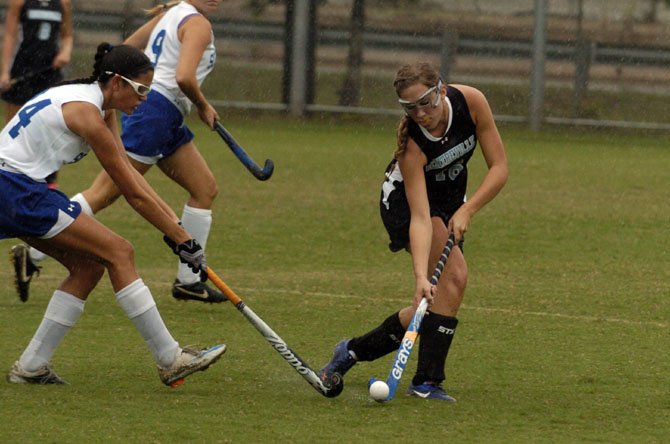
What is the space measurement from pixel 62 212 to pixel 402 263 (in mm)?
3506

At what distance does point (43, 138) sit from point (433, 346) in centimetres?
152

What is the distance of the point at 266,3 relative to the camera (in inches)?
Result: 641

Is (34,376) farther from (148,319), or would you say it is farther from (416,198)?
(416,198)

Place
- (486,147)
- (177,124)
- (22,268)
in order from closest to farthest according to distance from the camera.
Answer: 1. (486,147)
2. (22,268)
3. (177,124)

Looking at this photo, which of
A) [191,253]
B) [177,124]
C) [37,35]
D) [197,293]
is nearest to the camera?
[191,253]

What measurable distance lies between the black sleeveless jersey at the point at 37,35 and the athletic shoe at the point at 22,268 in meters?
3.20

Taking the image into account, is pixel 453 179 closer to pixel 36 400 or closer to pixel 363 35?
pixel 36 400

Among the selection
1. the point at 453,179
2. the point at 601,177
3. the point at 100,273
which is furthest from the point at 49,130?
the point at 601,177

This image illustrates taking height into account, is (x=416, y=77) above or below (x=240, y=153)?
above

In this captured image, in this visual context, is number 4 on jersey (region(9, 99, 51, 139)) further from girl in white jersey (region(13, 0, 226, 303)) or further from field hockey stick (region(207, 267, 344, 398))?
girl in white jersey (region(13, 0, 226, 303))

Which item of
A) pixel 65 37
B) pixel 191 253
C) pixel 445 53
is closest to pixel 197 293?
pixel 191 253

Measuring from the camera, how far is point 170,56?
6.47 meters

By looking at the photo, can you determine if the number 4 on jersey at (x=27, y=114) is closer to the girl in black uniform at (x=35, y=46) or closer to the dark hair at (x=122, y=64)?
the dark hair at (x=122, y=64)

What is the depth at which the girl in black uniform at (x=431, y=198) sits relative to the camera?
4488 millimetres
